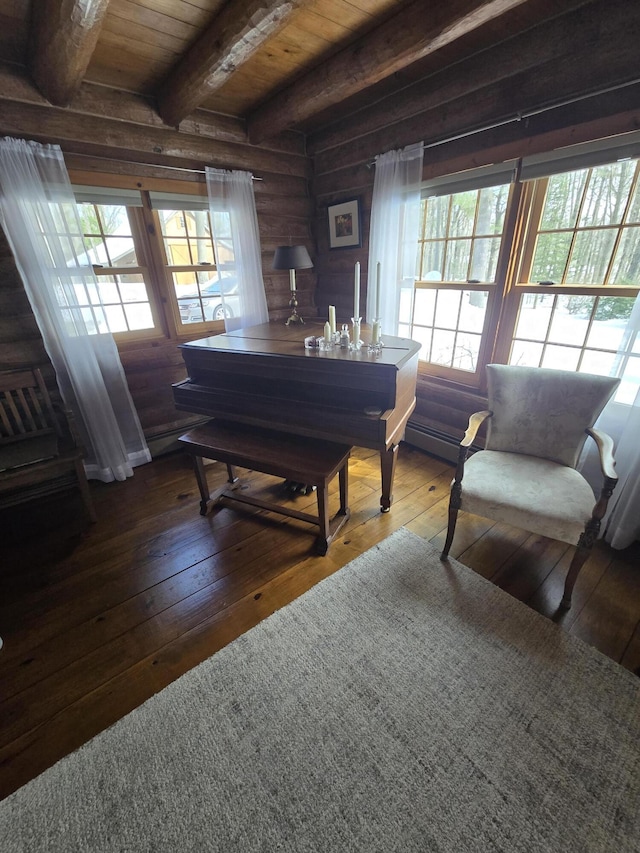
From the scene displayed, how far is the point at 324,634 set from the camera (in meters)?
1.47

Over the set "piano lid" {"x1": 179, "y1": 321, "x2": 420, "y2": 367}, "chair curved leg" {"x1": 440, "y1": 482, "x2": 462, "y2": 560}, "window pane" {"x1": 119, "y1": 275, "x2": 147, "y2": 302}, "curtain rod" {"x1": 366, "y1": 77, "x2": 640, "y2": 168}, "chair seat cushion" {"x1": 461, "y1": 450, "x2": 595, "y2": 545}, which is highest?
"curtain rod" {"x1": 366, "y1": 77, "x2": 640, "y2": 168}

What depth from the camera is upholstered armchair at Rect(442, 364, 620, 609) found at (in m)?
1.46

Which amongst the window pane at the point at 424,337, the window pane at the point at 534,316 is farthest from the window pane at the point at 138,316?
the window pane at the point at 534,316

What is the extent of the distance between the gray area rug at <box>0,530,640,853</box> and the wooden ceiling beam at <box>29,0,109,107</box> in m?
2.55

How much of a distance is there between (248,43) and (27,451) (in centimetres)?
242

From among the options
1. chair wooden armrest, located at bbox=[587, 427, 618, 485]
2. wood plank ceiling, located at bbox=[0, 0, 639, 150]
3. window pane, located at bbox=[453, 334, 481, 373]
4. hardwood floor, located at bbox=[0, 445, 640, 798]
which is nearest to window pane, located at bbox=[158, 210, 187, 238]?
wood plank ceiling, located at bbox=[0, 0, 639, 150]

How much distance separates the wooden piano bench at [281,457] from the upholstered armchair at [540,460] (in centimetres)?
61

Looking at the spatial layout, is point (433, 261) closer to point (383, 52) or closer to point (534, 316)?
point (534, 316)

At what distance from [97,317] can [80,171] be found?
886mm

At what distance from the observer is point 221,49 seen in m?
1.66

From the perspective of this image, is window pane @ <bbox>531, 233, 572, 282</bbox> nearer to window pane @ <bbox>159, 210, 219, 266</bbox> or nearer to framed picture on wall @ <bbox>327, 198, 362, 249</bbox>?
framed picture on wall @ <bbox>327, 198, 362, 249</bbox>

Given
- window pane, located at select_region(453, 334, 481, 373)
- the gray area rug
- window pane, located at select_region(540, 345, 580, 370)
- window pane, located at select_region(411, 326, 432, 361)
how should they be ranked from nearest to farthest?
the gray area rug, window pane, located at select_region(540, 345, 580, 370), window pane, located at select_region(453, 334, 481, 373), window pane, located at select_region(411, 326, 432, 361)

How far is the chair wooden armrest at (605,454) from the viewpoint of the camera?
1.42 metres

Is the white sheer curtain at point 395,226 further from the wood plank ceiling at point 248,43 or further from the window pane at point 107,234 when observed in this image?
the window pane at point 107,234
